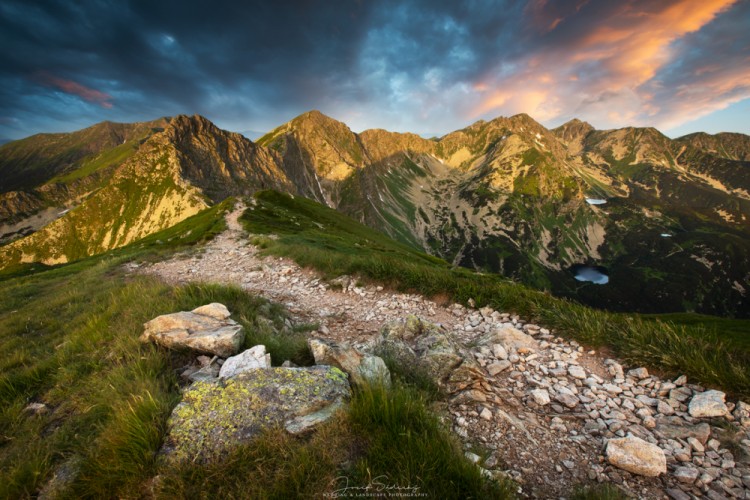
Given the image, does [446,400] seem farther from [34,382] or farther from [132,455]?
[34,382]

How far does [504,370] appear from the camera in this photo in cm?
661

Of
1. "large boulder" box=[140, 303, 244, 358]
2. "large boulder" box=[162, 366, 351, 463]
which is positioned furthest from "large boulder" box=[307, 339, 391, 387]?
"large boulder" box=[140, 303, 244, 358]

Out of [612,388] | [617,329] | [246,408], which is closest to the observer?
[246,408]

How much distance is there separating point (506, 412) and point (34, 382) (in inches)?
367

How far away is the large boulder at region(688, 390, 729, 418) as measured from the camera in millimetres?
5016

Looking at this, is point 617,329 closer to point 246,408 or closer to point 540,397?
point 540,397

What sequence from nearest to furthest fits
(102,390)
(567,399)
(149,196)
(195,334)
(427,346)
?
1. (102,390)
2. (567,399)
3. (195,334)
4. (427,346)
5. (149,196)

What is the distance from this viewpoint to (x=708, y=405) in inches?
201

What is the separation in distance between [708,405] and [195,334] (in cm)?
966

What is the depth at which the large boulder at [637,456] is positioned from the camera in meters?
4.14

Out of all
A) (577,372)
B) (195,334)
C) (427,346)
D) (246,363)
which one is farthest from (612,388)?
(195,334)

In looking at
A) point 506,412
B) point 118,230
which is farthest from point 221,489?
point 118,230

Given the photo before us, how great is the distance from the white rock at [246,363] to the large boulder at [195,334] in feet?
2.58

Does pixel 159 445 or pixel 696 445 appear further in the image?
pixel 696 445
